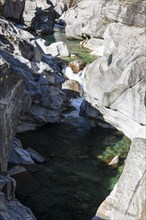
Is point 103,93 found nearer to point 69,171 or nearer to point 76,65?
point 69,171

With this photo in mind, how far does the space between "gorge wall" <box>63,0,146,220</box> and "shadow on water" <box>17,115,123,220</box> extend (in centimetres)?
149

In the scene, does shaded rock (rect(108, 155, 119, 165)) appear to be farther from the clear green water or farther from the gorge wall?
the clear green water

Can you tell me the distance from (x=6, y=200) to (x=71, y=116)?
12659 millimetres

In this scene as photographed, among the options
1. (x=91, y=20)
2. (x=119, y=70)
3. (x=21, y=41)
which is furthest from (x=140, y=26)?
(x=91, y=20)

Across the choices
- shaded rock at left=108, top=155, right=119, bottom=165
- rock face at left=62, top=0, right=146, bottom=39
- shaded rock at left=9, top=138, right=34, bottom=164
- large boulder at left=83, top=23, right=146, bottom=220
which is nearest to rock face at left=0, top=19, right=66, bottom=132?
large boulder at left=83, top=23, right=146, bottom=220

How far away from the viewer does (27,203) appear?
56.9 ft

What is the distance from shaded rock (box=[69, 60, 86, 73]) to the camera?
35625 mm

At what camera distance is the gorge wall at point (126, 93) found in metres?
11.1

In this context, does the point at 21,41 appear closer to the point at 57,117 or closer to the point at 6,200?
the point at 57,117

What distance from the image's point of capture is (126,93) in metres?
20.9

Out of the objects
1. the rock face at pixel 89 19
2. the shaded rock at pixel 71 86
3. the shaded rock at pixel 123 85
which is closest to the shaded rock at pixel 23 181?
the shaded rock at pixel 123 85

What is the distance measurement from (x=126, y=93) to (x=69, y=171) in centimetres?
520

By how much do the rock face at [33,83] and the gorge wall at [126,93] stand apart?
9.38 feet

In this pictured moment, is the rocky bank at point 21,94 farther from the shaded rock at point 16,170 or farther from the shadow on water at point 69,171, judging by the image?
the shadow on water at point 69,171
